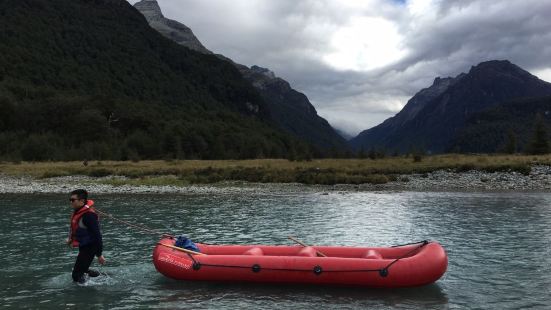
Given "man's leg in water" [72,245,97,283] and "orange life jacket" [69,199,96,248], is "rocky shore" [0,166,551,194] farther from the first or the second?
"orange life jacket" [69,199,96,248]

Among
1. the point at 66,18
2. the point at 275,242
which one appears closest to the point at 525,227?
the point at 275,242

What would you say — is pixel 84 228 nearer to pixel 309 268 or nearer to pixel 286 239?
pixel 309 268

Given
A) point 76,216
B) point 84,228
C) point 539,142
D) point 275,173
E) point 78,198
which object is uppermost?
point 539,142

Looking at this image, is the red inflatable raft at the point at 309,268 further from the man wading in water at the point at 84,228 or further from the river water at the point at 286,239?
the man wading in water at the point at 84,228

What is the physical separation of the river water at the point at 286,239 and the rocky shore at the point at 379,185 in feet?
11.1

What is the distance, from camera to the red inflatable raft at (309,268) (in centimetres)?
1217

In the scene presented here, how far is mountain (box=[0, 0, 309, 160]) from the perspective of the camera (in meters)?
89.3

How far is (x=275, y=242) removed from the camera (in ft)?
62.1

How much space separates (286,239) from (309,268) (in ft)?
23.9

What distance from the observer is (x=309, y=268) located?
12.3 meters

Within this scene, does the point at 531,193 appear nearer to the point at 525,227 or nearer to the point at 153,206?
the point at 525,227

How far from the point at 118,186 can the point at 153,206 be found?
1338cm

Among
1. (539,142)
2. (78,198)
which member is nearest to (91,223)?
(78,198)

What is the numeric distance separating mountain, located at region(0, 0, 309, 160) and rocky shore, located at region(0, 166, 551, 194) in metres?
30.3
